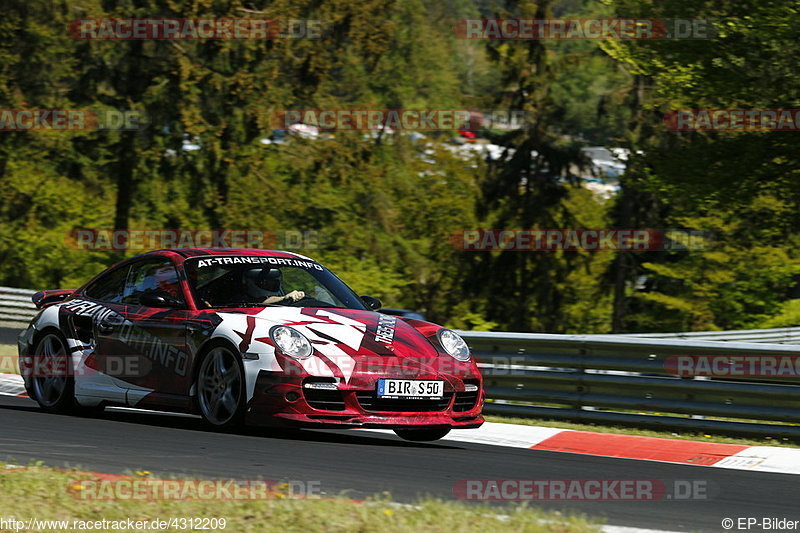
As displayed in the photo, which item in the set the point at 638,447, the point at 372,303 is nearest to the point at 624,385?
the point at 638,447

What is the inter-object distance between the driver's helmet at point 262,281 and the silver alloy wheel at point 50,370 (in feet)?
5.92

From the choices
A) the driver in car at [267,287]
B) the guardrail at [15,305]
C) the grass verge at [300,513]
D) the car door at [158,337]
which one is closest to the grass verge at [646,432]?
the driver in car at [267,287]

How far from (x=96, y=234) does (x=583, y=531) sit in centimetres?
3795

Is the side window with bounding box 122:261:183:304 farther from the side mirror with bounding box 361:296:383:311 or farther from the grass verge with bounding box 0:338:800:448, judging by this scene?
the grass verge with bounding box 0:338:800:448

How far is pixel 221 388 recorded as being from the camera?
26.1ft

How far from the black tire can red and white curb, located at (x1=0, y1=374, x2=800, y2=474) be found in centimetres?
201

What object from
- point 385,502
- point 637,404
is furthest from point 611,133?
point 385,502

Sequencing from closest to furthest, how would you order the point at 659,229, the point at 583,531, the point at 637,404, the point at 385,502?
the point at 583,531 → the point at 385,502 → the point at 637,404 → the point at 659,229

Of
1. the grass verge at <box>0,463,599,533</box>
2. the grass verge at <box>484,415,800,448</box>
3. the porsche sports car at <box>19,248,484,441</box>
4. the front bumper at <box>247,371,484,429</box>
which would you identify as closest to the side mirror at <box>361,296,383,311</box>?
the porsche sports car at <box>19,248,484,441</box>

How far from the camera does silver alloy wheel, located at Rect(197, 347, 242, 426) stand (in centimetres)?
783

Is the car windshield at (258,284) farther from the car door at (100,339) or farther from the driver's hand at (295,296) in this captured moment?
the car door at (100,339)

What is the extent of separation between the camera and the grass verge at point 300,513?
4.88 m

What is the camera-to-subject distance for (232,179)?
3884 cm

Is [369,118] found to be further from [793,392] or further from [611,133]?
[793,392]
